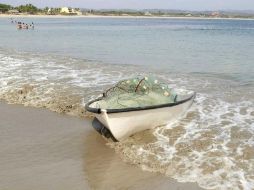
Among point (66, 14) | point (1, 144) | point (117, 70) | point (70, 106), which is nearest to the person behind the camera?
point (1, 144)

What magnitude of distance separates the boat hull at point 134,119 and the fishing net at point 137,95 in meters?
0.25

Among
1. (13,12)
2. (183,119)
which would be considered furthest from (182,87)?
(13,12)

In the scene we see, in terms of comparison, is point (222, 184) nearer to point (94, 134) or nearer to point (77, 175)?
point (77, 175)

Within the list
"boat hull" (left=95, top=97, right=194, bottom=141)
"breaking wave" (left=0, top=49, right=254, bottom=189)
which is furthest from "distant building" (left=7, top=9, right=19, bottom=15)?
"boat hull" (left=95, top=97, right=194, bottom=141)

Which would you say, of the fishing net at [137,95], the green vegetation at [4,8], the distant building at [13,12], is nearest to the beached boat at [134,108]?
the fishing net at [137,95]

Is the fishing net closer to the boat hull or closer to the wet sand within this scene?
the boat hull

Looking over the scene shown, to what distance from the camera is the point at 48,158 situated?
30.7ft

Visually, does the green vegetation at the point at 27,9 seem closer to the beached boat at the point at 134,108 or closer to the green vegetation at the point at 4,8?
the green vegetation at the point at 4,8

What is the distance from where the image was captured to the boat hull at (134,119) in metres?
9.80

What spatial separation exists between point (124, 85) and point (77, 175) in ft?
13.5

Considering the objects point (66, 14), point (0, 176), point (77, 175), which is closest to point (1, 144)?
point (0, 176)

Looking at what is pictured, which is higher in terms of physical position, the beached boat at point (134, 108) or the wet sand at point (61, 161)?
the beached boat at point (134, 108)

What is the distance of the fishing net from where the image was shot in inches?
415

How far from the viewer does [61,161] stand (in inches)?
362
